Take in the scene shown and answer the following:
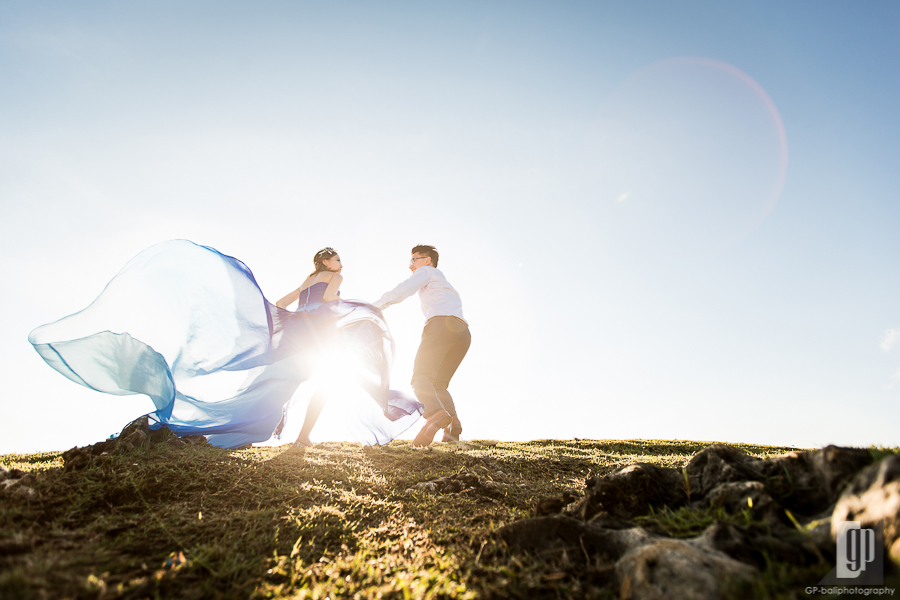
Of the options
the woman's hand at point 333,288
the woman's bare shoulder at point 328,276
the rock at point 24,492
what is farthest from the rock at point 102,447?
the woman's bare shoulder at point 328,276

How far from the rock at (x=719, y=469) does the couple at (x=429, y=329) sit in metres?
3.84

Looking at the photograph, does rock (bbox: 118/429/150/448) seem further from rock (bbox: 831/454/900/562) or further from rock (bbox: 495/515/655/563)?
rock (bbox: 831/454/900/562)

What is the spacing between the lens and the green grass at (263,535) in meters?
1.68

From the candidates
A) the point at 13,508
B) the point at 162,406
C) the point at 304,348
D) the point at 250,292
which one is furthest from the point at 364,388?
the point at 13,508

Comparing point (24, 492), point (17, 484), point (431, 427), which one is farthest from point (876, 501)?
point (431, 427)

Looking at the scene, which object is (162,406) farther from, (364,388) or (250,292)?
(364,388)

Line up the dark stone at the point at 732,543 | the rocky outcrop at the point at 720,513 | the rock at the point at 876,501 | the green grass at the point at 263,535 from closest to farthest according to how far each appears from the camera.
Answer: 1. the rock at the point at 876,501
2. the rocky outcrop at the point at 720,513
3. the dark stone at the point at 732,543
4. the green grass at the point at 263,535

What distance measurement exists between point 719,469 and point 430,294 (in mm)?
4844

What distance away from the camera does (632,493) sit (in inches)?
88.1

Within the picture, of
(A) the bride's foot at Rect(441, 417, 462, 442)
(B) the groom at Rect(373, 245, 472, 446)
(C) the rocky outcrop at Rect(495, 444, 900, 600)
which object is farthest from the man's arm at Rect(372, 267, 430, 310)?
(C) the rocky outcrop at Rect(495, 444, 900, 600)

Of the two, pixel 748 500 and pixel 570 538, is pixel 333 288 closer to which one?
pixel 570 538

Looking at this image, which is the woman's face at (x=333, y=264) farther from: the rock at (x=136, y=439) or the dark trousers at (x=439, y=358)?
the rock at (x=136, y=439)

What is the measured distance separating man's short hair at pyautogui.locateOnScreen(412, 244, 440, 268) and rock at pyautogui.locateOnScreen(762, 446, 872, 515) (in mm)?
5745

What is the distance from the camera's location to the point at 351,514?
268cm
